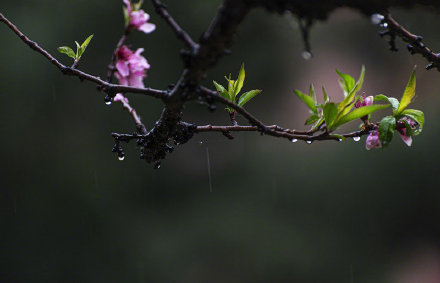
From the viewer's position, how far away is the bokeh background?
419 centimetres

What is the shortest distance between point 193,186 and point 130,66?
412 cm

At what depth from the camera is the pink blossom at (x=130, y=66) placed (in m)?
0.64

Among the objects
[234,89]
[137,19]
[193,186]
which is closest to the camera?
[137,19]

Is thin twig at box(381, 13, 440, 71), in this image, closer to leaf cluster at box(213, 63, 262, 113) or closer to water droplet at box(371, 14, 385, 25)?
water droplet at box(371, 14, 385, 25)

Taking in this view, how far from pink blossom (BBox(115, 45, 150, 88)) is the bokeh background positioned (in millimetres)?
3426

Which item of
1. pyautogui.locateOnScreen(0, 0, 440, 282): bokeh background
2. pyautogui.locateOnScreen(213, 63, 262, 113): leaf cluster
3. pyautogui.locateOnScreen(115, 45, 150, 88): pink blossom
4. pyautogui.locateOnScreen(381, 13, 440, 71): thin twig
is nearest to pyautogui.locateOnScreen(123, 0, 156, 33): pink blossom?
pyautogui.locateOnScreen(115, 45, 150, 88): pink blossom

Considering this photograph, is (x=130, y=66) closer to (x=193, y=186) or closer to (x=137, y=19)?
(x=137, y=19)

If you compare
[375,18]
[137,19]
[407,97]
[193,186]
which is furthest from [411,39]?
[193,186]

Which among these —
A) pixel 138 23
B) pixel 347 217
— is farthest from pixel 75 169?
pixel 138 23

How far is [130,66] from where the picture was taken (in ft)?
2.15

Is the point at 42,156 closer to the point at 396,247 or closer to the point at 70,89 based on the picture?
the point at 70,89

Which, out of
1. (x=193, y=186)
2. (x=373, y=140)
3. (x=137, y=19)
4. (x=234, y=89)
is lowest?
(x=193, y=186)

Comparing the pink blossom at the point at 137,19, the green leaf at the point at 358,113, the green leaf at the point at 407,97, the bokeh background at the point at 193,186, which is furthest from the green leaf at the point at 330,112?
the bokeh background at the point at 193,186

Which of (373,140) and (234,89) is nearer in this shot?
(373,140)
